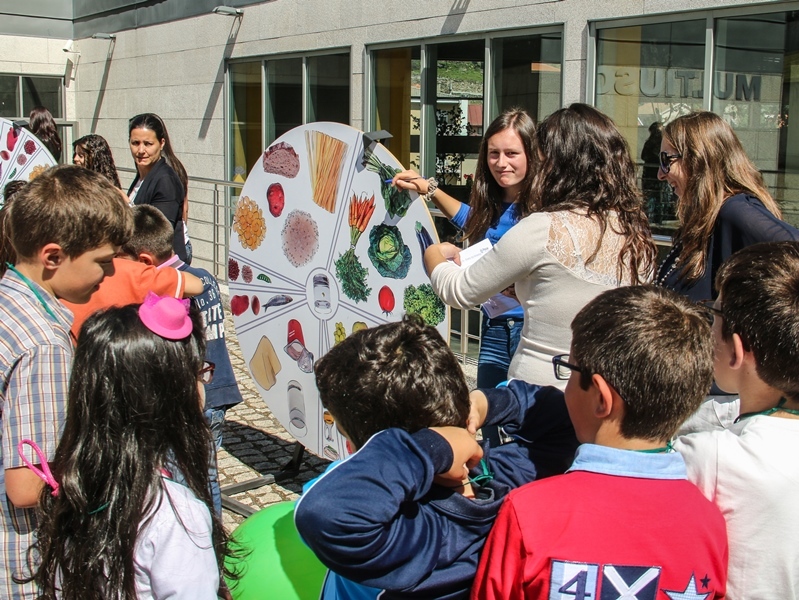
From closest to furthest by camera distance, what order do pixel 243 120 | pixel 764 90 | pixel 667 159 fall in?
pixel 667 159 < pixel 764 90 < pixel 243 120

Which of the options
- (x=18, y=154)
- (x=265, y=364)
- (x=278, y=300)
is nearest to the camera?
(x=278, y=300)

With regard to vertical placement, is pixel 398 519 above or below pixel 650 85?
below

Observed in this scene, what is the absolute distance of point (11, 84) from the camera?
14.8 metres

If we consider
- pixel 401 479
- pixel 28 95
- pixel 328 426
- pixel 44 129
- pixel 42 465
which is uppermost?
pixel 28 95

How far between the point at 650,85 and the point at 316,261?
3.75 metres

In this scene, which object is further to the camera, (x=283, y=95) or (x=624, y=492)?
(x=283, y=95)

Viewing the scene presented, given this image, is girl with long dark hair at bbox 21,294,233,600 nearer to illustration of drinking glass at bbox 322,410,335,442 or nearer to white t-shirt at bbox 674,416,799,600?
white t-shirt at bbox 674,416,799,600

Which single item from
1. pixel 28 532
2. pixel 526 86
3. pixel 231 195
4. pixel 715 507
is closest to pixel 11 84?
pixel 231 195

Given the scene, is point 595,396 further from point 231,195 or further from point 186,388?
point 231,195

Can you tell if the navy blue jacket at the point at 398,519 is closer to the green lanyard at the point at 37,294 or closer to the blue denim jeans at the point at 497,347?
the green lanyard at the point at 37,294

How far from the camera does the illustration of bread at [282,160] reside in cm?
391

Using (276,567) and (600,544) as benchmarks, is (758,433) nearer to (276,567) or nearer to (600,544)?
(600,544)

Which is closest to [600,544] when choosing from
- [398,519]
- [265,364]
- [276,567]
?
[398,519]

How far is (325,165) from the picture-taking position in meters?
3.69
